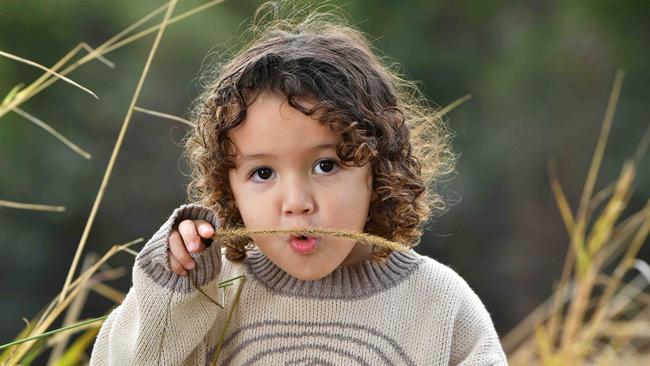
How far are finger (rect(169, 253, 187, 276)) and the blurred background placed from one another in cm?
346

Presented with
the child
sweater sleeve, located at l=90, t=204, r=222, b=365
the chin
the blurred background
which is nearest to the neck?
the child

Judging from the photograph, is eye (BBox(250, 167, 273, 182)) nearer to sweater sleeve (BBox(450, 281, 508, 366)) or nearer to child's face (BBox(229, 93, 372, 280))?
child's face (BBox(229, 93, 372, 280))

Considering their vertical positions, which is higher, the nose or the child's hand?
the nose

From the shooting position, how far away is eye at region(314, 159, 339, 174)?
5.20ft

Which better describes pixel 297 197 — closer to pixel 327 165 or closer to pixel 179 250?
pixel 327 165

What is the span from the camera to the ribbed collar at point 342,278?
Answer: 1.72 metres

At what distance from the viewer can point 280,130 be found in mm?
1561

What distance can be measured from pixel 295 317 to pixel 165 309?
20 centimetres

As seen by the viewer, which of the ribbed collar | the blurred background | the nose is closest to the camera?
the nose

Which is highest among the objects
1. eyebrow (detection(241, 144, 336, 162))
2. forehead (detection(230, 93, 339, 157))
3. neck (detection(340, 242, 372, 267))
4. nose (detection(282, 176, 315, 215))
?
forehead (detection(230, 93, 339, 157))

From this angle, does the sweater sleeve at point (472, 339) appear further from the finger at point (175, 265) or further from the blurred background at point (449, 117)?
the blurred background at point (449, 117)

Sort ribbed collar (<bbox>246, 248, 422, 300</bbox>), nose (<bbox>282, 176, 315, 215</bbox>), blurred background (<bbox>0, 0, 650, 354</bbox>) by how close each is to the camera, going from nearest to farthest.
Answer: nose (<bbox>282, 176, 315, 215</bbox>), ribbed collar (<bbox>246, 248, 422, 300</bbox>), blurred background (<bbox>0, 0, 650, 354</bbox>)

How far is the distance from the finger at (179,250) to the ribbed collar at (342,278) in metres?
0.19

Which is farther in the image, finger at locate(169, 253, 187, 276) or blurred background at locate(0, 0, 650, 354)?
blurred background at locate(0, 0, 650, 354)
